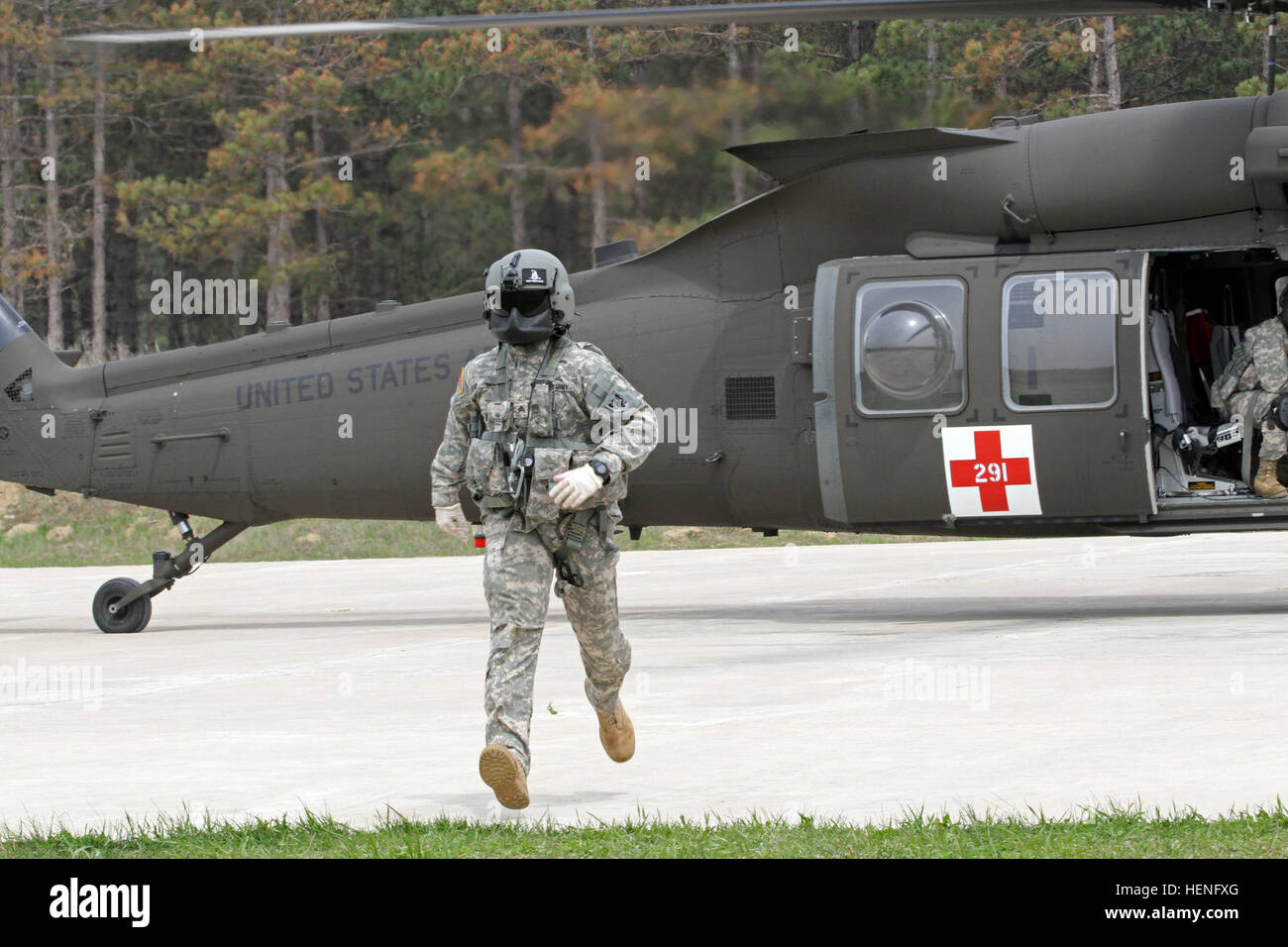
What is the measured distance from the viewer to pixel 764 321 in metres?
11.4

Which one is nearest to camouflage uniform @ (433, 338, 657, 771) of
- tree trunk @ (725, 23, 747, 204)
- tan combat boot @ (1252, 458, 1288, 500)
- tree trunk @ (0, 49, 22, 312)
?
tan combat boot @ (1252, 458, 1288, 500)

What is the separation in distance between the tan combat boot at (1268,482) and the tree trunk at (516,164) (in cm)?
1080

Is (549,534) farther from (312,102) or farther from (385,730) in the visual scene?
(312,102)

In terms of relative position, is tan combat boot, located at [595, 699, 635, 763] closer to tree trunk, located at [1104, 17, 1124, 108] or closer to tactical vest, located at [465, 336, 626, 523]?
tactical vest, located at [465, 336, 626, 523]

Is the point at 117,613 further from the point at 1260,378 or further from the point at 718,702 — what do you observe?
the point at 1260,378

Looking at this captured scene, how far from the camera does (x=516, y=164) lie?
19609mm

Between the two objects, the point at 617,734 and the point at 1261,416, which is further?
the point at 1261,416

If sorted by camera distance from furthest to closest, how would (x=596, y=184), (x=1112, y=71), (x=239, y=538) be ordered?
(x=239, y=538)
(x=1112, y=71)
(x=596, y=184)

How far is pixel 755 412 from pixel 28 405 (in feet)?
19.3

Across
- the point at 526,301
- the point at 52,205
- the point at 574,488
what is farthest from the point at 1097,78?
the point at 52,205

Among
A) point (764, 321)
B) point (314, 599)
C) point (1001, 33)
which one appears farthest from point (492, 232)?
point (764, 321)

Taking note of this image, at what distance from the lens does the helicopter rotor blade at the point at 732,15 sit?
8.42 meters

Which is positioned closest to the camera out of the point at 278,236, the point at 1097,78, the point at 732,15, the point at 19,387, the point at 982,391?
the point at 732,15

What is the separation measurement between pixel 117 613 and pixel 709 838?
8.82m
